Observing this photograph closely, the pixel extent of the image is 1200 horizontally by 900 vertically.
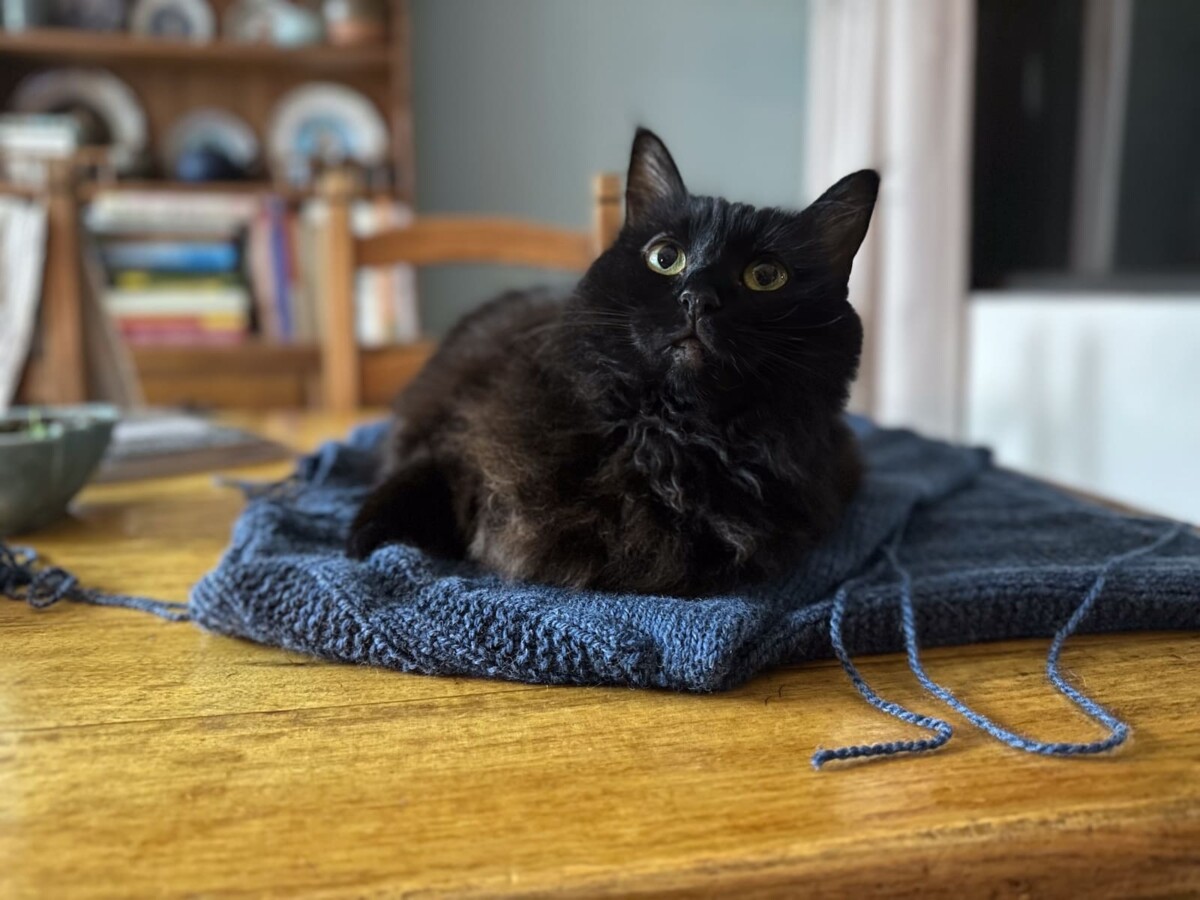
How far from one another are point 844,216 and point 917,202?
171cm

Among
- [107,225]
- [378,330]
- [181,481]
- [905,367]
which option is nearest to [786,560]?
[181,481]

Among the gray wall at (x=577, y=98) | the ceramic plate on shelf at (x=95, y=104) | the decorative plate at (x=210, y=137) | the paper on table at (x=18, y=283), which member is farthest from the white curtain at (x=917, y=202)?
the ceramic plate on shelf at (x=95, y=104)

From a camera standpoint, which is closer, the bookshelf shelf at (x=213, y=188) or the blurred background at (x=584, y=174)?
the blurred background at (x=584, y=174)

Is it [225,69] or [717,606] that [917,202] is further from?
[225,69]

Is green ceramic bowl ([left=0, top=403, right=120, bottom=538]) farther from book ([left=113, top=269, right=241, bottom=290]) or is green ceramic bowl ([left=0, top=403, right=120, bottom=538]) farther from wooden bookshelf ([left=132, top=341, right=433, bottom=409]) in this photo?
book ([left=113, top=269, right=241, bottom=290])

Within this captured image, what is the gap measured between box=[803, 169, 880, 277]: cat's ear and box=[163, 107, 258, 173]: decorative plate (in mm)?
2542

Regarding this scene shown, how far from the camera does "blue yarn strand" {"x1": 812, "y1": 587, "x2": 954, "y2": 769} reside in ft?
1.48

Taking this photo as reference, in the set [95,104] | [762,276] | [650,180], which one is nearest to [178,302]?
[95,104]

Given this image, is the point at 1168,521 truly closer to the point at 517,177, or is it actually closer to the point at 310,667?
the point at 310,667

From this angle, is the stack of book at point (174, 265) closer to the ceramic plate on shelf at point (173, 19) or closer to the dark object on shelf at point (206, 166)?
the dark object on shelf at point (206, 166)

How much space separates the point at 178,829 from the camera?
0.38m

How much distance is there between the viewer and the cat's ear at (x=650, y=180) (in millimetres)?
702

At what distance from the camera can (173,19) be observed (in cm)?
271

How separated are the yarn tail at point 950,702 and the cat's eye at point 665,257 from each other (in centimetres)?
26
